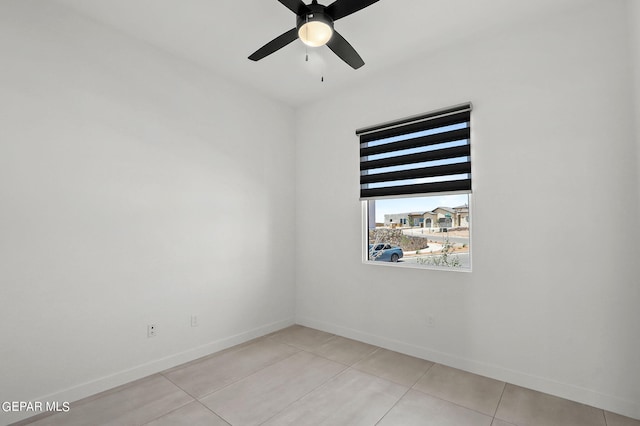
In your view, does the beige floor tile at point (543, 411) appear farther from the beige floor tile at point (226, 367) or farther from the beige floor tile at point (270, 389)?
the beige floor tile at point (226, 367)

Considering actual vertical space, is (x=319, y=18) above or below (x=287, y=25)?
below

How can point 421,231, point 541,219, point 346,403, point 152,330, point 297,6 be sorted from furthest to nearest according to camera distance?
point 421,231 → point 152,330 → point 541,219 → point 346,403 → point 297,6

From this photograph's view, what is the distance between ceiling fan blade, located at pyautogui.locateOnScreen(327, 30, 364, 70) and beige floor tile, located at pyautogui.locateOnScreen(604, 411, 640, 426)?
2.99m

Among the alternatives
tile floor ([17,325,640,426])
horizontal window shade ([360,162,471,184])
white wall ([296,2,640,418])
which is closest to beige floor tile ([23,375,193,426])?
tile floor ([17,325,640,426])

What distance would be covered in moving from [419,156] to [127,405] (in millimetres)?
3164

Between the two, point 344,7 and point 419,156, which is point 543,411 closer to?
point 419,156

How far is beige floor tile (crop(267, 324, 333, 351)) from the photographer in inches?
133

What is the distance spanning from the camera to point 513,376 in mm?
2484

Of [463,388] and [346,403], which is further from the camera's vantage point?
[463,388]

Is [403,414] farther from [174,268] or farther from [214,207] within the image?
[214,207]

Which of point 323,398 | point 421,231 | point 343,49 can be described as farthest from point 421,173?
point 323,398

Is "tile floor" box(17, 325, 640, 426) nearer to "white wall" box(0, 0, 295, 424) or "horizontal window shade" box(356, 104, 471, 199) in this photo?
"white wall" box(0, 0, 295, 424)

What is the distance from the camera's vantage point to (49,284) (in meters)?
2.21

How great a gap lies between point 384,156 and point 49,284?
3.10m
